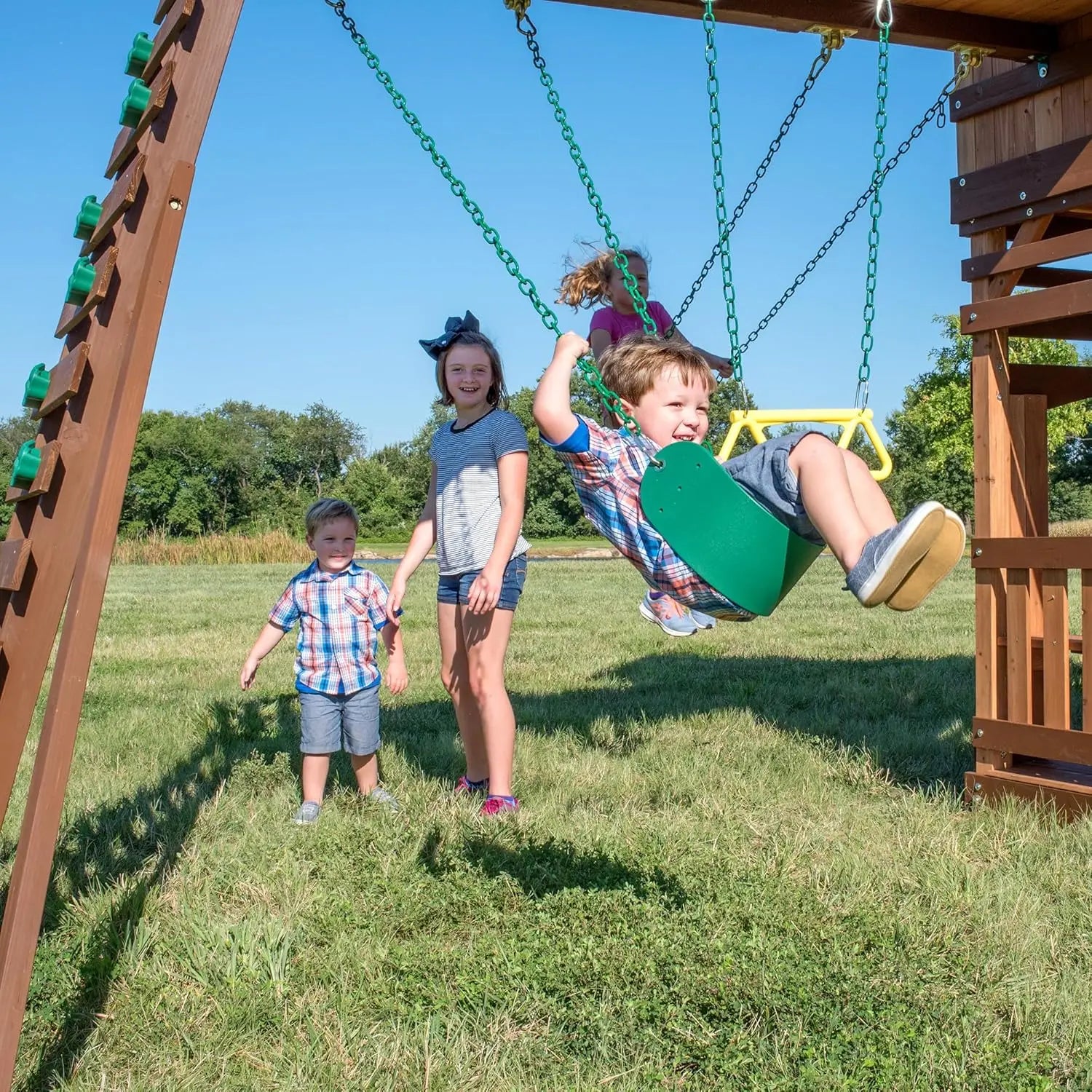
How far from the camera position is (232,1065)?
2.64 m

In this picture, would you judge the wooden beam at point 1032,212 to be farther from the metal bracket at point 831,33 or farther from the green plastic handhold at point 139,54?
the green plastic handhold at point 139,54

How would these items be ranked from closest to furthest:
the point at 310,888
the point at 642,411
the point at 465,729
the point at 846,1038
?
the point at 846,1038, the point at 310,888, the point at 642,411, the point at 465,729

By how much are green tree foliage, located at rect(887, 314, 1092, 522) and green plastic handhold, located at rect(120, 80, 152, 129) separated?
31165 millimetres

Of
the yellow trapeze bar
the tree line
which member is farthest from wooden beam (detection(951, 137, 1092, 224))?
the tree line

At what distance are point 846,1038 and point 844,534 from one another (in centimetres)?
147

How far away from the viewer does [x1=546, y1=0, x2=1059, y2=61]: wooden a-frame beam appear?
430cm

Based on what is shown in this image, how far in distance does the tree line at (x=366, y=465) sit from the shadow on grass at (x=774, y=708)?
79.7 feet

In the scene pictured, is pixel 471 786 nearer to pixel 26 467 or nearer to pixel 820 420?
pixel 820 420

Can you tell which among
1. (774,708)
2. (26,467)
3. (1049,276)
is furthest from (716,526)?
(774,708)

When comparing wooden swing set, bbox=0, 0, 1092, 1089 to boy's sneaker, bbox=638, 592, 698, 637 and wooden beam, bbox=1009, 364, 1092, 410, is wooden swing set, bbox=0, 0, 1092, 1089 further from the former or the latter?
boy's sneaker, bbox=638, 592, 698, 637

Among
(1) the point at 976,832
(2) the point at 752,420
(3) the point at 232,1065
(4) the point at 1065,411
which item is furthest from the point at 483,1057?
(4) the point at 1065,411

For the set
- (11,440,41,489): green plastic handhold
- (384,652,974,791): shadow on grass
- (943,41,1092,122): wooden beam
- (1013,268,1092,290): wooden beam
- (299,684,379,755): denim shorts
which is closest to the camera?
(11,440,41,489): green plastic handhold

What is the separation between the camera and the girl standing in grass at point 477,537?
4.59 m

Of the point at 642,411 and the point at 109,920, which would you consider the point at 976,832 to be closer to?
the point at 642,411
